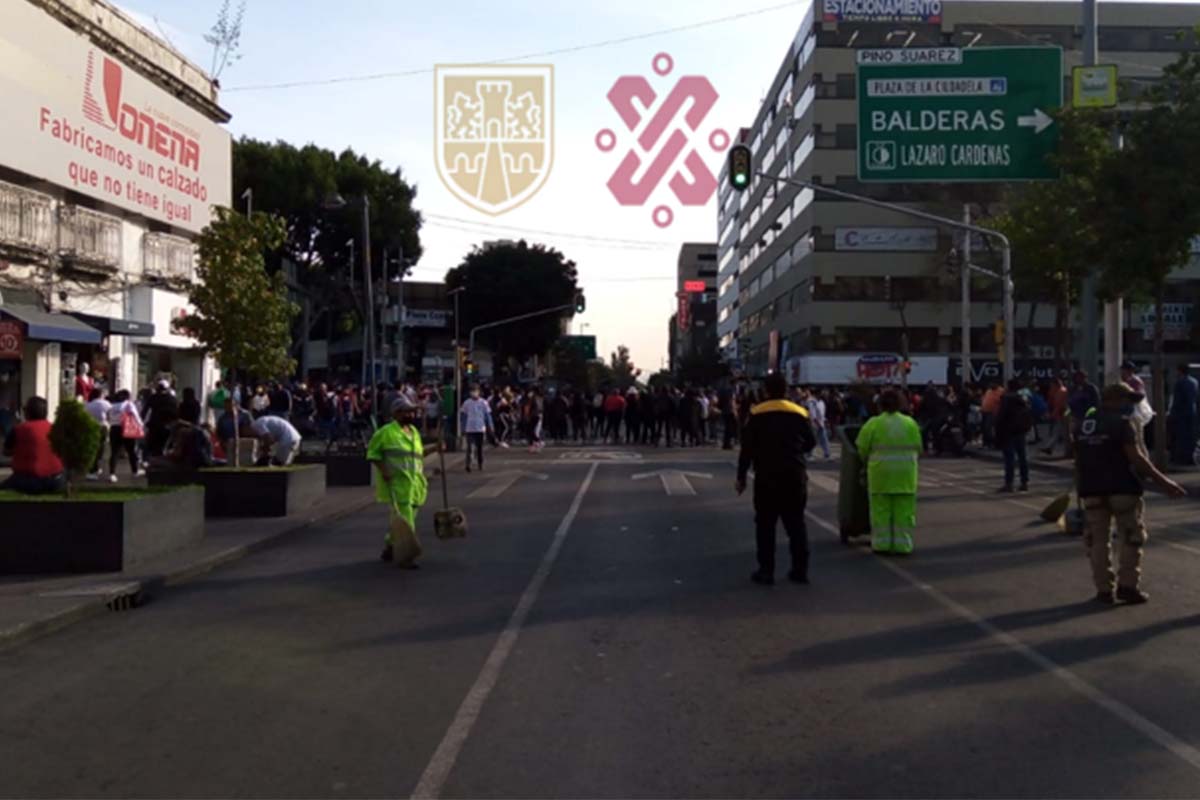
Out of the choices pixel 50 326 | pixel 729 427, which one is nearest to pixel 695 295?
pixel 729 427

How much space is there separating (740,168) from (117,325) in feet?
47.0

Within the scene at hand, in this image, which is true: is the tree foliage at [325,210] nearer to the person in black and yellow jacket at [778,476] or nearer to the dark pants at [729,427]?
the dark pants at [729,427]

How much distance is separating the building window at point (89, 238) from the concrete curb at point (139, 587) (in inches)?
520

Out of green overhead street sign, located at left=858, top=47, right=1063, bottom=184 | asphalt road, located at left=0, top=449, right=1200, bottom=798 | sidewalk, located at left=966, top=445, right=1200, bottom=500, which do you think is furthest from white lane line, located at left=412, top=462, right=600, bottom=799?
green overhead street sign, located at left=858, top=47, right=1063, bottom=184

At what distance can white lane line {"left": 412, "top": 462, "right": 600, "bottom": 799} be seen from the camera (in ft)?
18.4

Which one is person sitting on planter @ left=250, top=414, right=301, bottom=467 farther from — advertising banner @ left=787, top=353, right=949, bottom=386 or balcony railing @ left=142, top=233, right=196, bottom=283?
advertising banner @ left=787, top=353, right=949, bottom=386

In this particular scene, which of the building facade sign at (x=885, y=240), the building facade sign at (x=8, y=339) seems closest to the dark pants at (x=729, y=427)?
the building facade sign at (x=8, y=339)

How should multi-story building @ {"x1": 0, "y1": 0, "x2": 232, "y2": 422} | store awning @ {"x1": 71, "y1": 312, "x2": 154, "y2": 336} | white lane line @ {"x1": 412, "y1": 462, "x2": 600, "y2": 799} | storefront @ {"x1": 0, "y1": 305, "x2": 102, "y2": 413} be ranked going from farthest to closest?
store awning @ {"x1": 71, "y1": 312, "x2": 154, "y2": 336}
multi-story building @ {"x1": 0, "y1": 0, "x2": 232, "y2": 422}
storefront @ {"x1": 0, "y1": 305, "x2": 102, "y2": 413}
white lane line @ {"x1": 412, "y1": 462, "x2": 600, "y2": 799}

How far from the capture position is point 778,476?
1075cm

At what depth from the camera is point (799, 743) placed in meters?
6.14

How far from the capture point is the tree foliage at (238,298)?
719 inches

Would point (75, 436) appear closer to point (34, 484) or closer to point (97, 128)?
point (34, 484)

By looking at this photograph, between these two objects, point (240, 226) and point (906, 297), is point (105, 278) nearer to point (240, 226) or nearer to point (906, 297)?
point (240, 226)

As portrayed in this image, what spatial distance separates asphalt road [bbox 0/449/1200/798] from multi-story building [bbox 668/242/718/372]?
128316 millimetres
